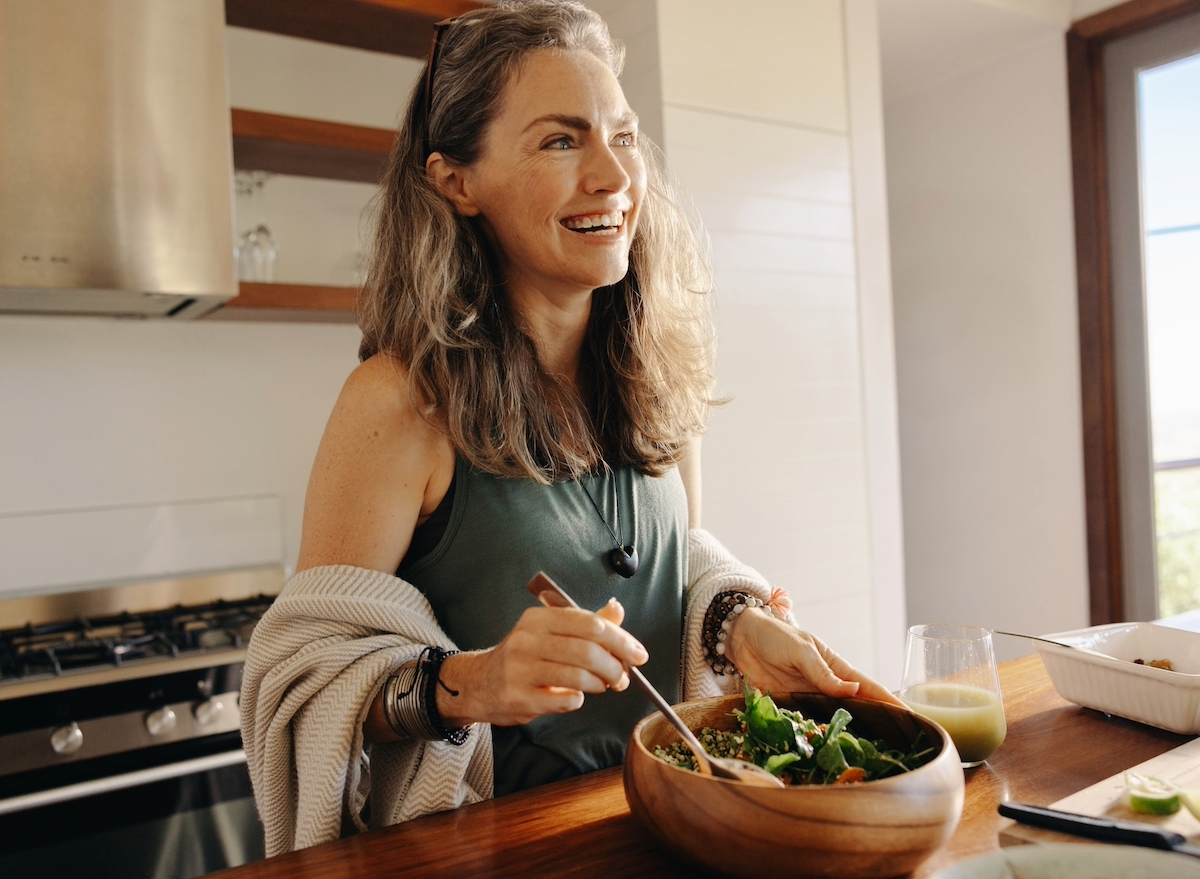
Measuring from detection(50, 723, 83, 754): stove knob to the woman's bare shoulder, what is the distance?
3.61ft

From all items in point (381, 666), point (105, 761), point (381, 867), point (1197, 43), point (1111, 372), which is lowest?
point (105, 761)

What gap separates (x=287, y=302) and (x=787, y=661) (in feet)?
5.60

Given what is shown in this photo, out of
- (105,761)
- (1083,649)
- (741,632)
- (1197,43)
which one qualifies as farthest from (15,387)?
(1197,43)

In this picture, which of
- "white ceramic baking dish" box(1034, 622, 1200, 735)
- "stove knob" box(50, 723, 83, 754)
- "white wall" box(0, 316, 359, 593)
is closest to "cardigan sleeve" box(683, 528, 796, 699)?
"white ceramic baking dish" box(1034, 622, 1200, 735)

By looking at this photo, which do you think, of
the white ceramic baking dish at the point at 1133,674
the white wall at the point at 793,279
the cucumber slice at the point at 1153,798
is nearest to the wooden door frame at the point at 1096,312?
the white wall at the point at 793,279

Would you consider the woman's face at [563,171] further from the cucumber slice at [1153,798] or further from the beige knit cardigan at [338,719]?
the cucumber slice at [1153,798]

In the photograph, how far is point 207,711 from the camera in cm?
196

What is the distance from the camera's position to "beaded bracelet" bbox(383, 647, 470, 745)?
93 centimetres

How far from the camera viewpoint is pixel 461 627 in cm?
113

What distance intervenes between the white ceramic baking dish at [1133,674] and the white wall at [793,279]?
1.29 metres

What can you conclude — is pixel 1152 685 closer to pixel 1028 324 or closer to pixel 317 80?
pixel 1028 324

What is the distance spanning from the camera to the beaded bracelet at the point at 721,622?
119 cm

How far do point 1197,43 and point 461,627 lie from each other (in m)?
2.82

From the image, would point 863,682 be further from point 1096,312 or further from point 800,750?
point 1096,312
